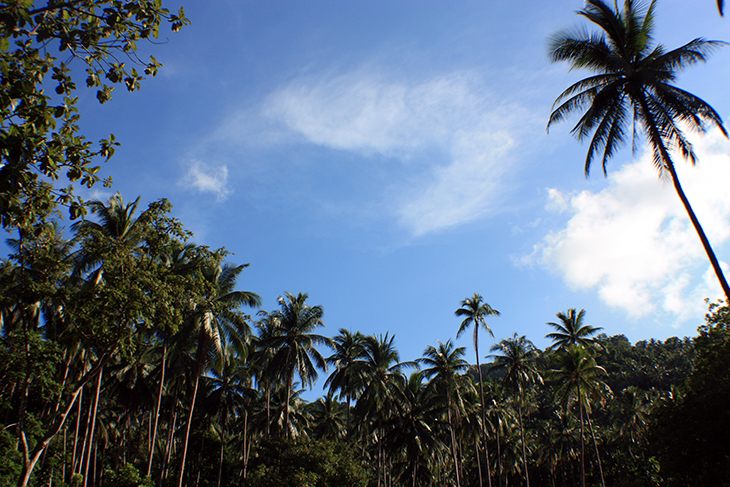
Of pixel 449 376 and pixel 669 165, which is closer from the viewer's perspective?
pixel 669 165

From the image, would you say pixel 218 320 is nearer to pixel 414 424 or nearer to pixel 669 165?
pixel 414 424

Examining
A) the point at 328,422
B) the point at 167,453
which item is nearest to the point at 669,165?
the point at 167,453

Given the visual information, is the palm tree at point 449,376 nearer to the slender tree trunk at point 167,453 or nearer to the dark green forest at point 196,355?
the dark green forest at point 196,355

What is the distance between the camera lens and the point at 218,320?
24969mm

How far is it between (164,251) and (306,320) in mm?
20386

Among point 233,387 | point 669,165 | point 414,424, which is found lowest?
point 414,424

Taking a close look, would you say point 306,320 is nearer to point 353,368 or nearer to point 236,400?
point 353,368

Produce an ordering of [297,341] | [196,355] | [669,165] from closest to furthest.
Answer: [669,165] < [196,355] < [297,341]

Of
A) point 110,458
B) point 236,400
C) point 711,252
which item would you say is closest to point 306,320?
point 236,400

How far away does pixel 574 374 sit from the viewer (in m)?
36.3

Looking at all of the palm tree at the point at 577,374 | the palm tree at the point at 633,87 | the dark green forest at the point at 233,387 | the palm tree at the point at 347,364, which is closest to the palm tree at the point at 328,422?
the dark green forest at the point at 233,387

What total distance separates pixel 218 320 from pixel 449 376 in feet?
71.3

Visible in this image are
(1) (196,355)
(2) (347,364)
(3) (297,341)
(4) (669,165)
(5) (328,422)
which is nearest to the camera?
(4) (669,165)

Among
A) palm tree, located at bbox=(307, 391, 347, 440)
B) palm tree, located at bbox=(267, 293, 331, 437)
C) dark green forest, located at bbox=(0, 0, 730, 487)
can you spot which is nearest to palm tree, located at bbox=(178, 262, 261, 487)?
dark green forest, located at bbox=(0, 0, 730, 487)
